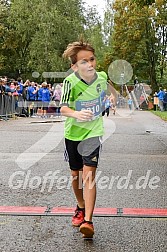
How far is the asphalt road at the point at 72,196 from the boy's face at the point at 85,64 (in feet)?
4.82

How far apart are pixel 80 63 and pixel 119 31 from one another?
Result: 46008 millimetres

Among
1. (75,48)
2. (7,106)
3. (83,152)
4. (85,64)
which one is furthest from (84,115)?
(7,106)

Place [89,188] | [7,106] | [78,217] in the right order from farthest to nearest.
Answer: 1. [7,106]
2. [78,217]
3. [89,188]

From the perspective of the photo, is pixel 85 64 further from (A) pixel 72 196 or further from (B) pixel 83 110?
(A) pixel 72 196

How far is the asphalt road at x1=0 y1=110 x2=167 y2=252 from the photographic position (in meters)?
4.20

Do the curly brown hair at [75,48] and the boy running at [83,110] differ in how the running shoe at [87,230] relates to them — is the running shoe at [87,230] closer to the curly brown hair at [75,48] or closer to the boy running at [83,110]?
the boy running at [83,110]

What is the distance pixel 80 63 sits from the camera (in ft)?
15.1

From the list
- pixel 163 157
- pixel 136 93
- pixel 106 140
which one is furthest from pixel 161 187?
pixel 136 93

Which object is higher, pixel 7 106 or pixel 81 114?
pixel 81 114

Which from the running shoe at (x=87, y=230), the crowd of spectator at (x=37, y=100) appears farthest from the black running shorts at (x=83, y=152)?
the crowd of spectator at (x=37, y=100)

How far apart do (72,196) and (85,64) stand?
1975mm

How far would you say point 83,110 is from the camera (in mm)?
4406

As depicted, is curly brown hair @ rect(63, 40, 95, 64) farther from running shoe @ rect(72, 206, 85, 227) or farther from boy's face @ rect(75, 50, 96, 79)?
running shoe @ rect(72, 206, 85, 227)

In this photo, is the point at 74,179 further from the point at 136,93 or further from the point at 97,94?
the point at 136,93
